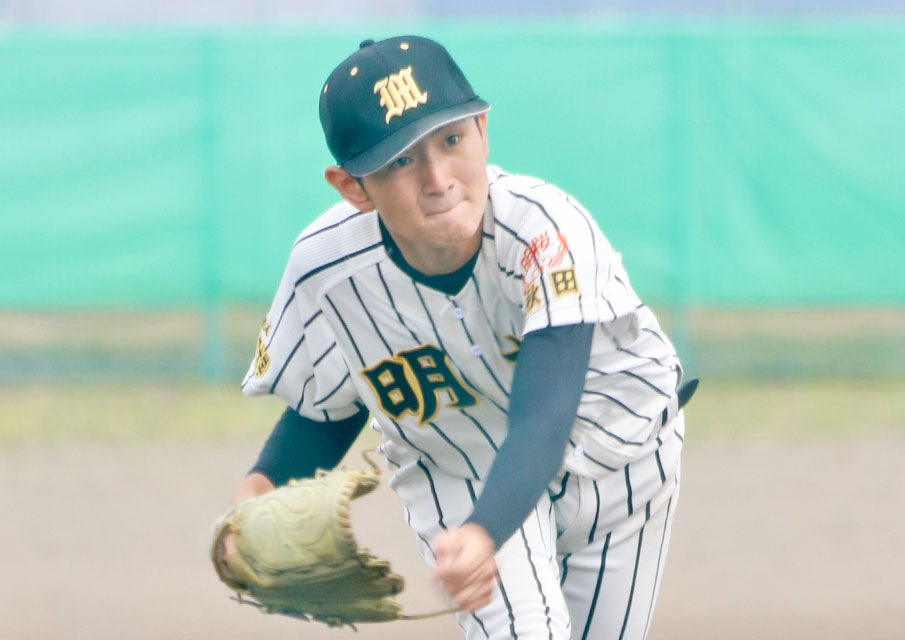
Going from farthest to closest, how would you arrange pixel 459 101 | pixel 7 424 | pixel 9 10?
pixel 9 10 → pixel 7 424 → pixel 459 101

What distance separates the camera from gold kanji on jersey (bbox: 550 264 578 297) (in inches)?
86.7

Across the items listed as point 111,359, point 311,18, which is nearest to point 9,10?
point 311,18

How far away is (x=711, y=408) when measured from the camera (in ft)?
24.9

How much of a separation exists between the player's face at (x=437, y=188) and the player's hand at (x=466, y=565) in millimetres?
553

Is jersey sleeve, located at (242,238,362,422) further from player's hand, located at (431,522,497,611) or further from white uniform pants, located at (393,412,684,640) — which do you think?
player's hand, located at (431,522,497,611)

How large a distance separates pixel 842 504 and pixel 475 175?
4.03 m

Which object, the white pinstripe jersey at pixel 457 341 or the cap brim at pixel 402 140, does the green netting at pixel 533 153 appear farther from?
the cap brim at pixel 402 140

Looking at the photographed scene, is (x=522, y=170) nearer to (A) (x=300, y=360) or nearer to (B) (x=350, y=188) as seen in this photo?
(A) (x=300, y=360)

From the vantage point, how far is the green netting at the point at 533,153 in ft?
25.7

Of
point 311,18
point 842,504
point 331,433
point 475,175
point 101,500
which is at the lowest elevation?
point 842,504

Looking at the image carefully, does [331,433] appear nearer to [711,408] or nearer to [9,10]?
[711,408]

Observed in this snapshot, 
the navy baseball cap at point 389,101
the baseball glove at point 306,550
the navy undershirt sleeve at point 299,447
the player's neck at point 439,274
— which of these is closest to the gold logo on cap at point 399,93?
the navy baseball cap at point 389,101

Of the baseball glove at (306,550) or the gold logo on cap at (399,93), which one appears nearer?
the gold logo on cap at (399,93)

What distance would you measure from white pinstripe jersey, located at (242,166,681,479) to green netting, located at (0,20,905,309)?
5.37 metres
